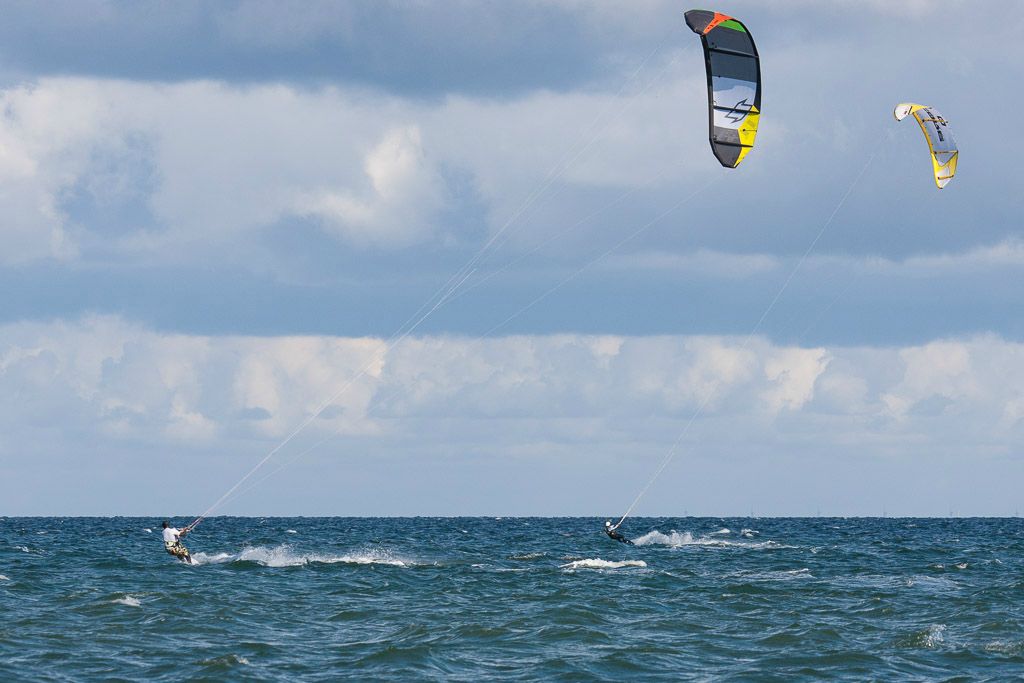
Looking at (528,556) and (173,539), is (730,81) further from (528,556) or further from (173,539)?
(528,556)

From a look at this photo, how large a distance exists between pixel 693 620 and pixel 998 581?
1473 cm

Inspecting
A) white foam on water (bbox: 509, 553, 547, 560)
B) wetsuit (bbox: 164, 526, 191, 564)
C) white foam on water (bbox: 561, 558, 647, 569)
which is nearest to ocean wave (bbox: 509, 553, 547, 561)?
white foam on water (bbox: 509, 553, 547, 560)

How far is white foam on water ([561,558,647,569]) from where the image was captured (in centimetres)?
4509

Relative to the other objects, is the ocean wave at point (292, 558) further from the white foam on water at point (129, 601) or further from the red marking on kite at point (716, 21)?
the red marking on kite at point (716, 21)

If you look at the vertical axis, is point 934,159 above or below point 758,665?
above

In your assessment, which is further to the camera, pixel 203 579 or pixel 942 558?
pixel 942 558

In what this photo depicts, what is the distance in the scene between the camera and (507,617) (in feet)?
96.8

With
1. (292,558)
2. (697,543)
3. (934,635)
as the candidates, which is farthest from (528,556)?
(934,635)

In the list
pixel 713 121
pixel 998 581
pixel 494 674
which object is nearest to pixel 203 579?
pixel 494 674

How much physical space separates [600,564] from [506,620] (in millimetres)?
17775

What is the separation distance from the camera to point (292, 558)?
49562mm

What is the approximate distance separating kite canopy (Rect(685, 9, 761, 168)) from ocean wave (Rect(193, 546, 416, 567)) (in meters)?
23.2

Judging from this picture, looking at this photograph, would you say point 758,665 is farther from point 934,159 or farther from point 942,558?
point 942,558

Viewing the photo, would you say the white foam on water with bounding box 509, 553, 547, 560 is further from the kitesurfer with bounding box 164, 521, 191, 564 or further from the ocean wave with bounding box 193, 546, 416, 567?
the kitesurfer with bounding box 164, 521, 191, 564
